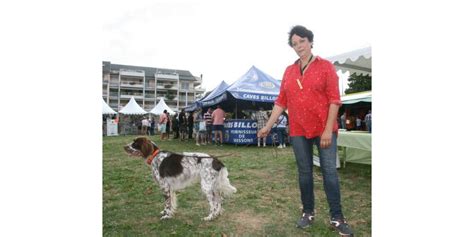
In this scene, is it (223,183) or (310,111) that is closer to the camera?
(310,111)

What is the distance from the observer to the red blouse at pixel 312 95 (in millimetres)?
2006

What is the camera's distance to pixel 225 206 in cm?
268

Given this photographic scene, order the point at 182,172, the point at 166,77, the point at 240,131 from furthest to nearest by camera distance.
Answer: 1. the point at 240,131
2. the point at 166,77
3. the point at 182,172

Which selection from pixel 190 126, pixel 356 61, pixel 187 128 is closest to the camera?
pixel 356 61

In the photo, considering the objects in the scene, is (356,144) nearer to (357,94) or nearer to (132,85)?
(357,94)

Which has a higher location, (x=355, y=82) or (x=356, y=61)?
(x=356, y=61)

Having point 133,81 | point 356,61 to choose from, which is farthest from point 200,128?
point 356,61

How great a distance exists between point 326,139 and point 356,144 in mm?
1779

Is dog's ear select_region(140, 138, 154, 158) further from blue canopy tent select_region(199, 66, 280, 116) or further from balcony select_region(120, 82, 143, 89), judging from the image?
blue canopy tent select_region(199, 66, 280, 116)

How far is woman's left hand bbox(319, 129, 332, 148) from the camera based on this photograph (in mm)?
2004

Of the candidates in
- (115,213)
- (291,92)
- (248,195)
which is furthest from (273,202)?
(115,213)

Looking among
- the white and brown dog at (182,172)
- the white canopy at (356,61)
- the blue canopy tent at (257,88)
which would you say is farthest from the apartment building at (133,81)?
the white canopy at (356,61)

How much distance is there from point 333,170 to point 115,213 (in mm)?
1777
